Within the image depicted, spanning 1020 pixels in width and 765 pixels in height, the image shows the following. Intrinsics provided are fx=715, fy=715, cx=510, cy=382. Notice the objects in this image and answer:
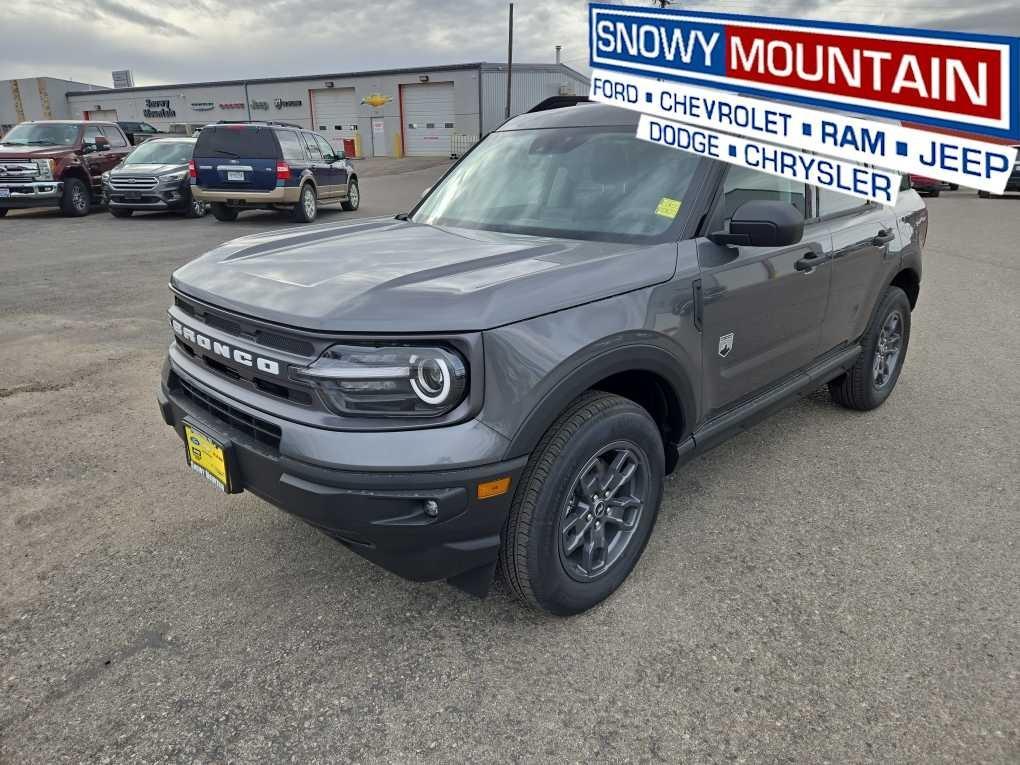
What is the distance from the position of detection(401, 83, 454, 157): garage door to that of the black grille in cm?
4315

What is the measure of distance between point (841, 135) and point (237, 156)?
39.4ft

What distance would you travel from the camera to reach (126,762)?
199cm

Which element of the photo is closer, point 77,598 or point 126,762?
point 126,762

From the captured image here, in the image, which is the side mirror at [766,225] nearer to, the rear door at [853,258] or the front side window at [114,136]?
the rear door at [853,258]

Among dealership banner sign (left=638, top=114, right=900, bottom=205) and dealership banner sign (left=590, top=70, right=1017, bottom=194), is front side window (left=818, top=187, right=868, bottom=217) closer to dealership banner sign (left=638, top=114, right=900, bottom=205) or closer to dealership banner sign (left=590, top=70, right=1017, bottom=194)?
dealership banner sign (left=638, top=114, right=900, bottom=205)

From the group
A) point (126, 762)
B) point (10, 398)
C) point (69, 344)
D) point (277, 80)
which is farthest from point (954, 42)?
point (277, 80)

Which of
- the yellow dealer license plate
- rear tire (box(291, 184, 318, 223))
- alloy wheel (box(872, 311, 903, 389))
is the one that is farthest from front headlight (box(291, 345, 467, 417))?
rear tire (box(291, 184, 318, 223))

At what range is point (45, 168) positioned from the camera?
44.8 ft

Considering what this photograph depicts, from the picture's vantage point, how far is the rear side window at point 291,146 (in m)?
13.4

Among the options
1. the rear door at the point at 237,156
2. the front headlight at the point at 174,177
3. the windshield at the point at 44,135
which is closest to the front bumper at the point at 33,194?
the windshield at the point at 44,135

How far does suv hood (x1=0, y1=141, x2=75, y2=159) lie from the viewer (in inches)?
528

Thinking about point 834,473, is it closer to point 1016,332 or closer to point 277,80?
point 1016,332

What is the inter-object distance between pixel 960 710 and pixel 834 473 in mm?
1691

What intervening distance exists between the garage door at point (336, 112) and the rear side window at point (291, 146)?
33722mm
